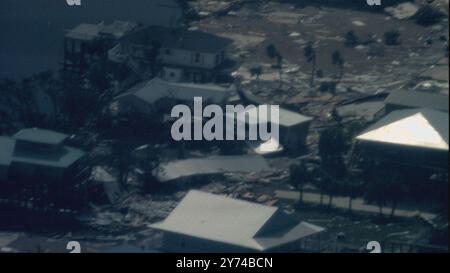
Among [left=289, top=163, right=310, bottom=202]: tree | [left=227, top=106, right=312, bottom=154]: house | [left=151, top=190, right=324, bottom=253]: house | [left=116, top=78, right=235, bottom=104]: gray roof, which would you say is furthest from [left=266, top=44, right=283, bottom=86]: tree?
[left=151, top=190, right=324, bottom=253]: house

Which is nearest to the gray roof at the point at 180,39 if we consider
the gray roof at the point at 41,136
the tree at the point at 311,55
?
the tree at the point at 311,55

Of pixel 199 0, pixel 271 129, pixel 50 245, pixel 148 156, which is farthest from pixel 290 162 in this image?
pixel 199 0

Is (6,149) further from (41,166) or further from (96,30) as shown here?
(96,30)

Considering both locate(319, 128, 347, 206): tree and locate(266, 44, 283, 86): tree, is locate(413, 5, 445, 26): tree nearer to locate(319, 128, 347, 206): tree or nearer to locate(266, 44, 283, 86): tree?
locate(266, 44, 283, 86): tree

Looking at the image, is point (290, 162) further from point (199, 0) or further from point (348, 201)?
point (199, 0)

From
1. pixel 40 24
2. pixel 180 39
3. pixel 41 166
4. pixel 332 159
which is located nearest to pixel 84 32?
pixel 40 24
